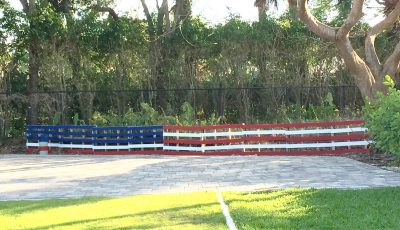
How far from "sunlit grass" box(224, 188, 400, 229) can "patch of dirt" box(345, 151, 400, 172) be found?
387 centimetres

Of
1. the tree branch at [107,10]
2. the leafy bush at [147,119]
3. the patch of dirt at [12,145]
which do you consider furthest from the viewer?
the tree branch at [107,10]

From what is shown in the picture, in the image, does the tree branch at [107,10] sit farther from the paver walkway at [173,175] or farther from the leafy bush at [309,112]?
the paver walkway at [173,175]

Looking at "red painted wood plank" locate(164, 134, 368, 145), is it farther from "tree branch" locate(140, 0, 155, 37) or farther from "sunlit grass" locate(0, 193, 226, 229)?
"sunlit grass" locate(0, 193, 226, 229)

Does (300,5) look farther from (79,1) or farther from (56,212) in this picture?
(79,1)

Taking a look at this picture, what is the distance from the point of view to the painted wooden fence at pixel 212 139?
53.7ft

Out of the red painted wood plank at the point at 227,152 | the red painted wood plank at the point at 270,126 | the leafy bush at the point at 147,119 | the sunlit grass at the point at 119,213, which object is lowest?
the sunlit grass at the point at 119,213

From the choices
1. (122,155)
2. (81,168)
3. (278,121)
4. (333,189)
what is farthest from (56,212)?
(278,121)

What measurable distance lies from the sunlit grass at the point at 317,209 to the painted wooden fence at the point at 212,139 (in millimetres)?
Result: 7412

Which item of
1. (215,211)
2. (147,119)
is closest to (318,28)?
(147,119)

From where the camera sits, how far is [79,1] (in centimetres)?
2383

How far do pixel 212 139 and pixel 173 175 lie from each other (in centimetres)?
537

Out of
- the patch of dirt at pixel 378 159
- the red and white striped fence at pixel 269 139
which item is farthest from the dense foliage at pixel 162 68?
the patch of dirt at pixel 378 159

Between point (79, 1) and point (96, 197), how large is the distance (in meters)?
16.8

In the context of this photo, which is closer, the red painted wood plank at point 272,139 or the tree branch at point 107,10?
the red painted wood plank at point 272,139
